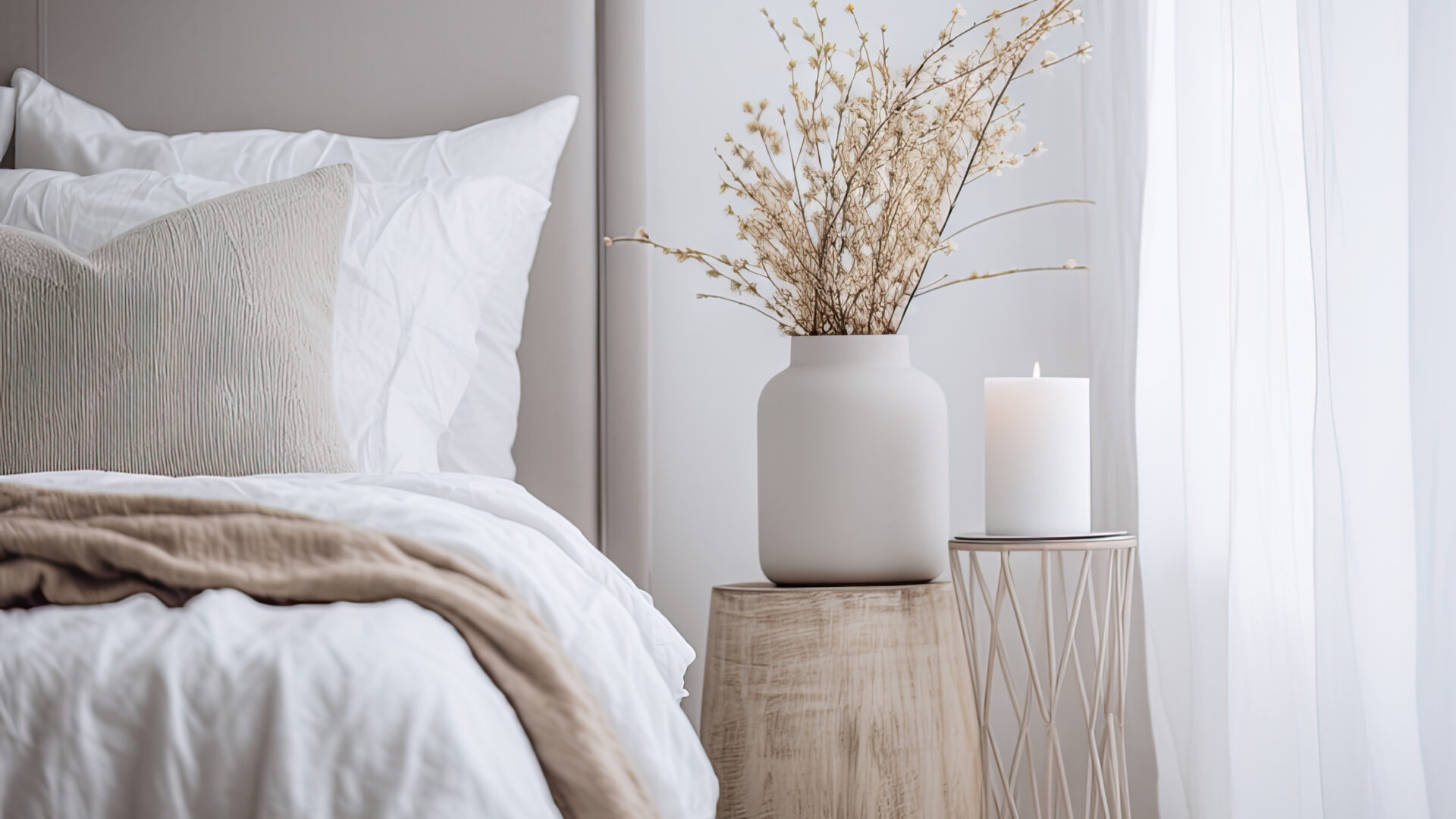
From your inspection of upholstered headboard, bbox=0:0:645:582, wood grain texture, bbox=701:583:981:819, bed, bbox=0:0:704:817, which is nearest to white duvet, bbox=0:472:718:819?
bed, bbox=0:0:704:817

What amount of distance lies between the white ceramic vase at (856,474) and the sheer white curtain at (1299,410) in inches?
13.4

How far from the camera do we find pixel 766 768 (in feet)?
4.27

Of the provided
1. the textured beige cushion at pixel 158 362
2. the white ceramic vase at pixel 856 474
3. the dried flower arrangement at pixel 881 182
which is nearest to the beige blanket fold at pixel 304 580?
the textured beige cushion at pixel 158 362

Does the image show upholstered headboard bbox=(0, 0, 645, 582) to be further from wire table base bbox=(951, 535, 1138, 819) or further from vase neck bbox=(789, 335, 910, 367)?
wire table base bbox=(951, 535, 1138, 819)

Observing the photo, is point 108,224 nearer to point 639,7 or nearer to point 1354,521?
point 639,7

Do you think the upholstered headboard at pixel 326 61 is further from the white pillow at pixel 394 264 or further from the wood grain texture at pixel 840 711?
the wood grain texture at pixel 840 711

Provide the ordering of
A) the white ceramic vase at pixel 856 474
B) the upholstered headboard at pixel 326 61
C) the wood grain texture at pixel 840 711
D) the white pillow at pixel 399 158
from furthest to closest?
the upholstered headboard at pixel 326 61
the white pillow at pixel 399 158
the white ceramic vase at pixel 856 474
the wood grain texture at pixel 840 711

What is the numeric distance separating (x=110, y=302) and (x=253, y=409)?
0.60ft

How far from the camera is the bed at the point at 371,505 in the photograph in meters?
0.62

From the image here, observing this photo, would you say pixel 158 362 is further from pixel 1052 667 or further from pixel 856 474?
pixel 1052 667

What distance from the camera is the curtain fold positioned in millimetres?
1006

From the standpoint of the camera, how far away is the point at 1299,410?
3.89 ft

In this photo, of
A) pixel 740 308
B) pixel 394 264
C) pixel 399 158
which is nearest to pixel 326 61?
pixel 399 158

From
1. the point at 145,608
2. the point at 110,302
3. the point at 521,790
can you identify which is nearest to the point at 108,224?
the point at 110,302
